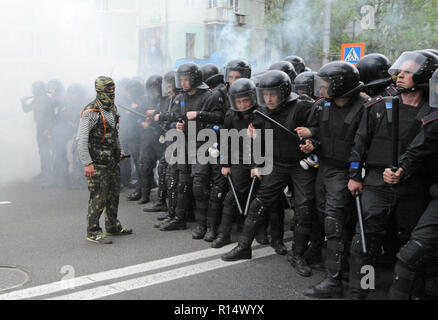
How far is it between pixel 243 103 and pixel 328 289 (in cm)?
209

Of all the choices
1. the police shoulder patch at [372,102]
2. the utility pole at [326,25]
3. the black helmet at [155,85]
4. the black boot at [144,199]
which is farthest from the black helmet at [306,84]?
the utility pole at [326,25]

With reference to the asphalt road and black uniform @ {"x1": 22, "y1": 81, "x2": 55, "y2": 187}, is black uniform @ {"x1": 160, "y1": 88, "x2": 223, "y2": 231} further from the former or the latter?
black uniform @ {"x1": 22, "y1": 81, "x2": 55, "y2": 187}

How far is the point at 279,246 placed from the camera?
5098mm

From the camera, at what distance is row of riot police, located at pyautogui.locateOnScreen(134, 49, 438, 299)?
363 cm

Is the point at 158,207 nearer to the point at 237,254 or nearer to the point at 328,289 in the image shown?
the point at 237,254

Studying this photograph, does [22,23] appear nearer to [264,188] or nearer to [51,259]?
[51,259]

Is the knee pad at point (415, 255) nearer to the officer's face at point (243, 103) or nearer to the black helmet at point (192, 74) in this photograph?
the officer's face at point (243, 103)

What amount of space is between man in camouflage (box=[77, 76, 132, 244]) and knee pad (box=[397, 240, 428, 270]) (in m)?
3.27

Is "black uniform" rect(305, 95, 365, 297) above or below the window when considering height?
below

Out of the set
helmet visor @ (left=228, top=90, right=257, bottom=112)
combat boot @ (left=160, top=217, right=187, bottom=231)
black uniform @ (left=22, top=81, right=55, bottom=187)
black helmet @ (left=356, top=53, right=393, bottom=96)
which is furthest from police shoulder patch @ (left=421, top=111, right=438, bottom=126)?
black uniform @ (left=22, top=81, right=55, bottom=187)

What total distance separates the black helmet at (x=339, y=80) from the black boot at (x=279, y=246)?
1.79 m

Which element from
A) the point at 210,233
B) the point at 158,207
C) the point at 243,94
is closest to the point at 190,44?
the point at 158,207

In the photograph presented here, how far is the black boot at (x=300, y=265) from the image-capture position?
4410 millimetres

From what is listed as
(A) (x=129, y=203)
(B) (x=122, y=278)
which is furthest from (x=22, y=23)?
(B) (x=122, y=278)
